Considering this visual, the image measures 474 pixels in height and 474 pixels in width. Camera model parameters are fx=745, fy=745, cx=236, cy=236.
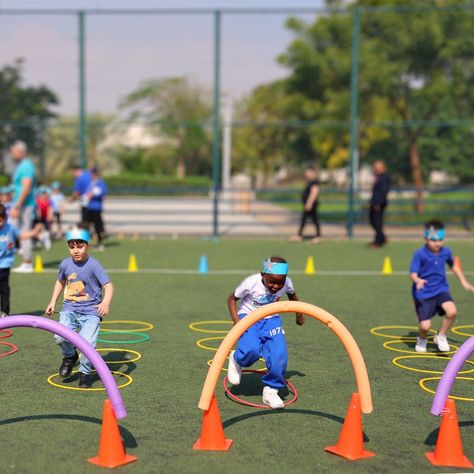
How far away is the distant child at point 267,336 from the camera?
648 cm

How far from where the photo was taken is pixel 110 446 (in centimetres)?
513

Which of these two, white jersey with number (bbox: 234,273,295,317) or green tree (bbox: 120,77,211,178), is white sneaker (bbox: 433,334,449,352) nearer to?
white jersey with number (bbox: 234,273,295,317)

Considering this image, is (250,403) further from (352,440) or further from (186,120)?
(186,120)

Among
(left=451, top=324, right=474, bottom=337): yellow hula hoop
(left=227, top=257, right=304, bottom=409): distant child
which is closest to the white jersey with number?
(left=227, top=257, right=304, bottom=409): distant child

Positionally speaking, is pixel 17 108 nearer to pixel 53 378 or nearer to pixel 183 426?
pixel 53 378

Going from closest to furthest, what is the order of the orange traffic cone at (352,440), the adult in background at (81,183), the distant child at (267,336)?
1. the orange traffic cone at (352,440)
2. the distant child at (267,336)
3. the adult in background at (81,183)

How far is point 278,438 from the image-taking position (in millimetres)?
5676

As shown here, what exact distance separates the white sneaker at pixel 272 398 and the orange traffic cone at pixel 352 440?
973 millimetres

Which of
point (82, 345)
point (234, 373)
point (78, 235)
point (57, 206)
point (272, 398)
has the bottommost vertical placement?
point (272, 398)

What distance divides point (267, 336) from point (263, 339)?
0.06 meters

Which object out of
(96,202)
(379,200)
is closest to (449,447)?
(96,202)

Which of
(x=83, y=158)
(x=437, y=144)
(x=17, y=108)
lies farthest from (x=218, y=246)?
(x=437, y=144)

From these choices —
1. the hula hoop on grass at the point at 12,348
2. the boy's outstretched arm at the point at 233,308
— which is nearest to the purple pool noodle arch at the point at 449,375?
the boy's outstretched arm at the point at 233,308

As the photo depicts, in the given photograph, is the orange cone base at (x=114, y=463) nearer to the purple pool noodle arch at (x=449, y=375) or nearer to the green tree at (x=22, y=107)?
the purple pool noodle arch at (x=449, y=375)
